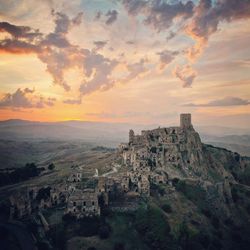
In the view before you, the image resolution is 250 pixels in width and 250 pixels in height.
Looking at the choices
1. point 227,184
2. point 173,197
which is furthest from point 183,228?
point 227,184

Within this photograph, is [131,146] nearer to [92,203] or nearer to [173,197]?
[173,197]

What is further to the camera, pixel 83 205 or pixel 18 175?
pixel 18 175

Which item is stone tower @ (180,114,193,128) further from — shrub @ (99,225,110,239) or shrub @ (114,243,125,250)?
shrub @ (114,243,125,250)

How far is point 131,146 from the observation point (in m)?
137

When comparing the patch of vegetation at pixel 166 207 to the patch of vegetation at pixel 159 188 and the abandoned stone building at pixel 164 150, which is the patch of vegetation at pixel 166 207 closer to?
the patch of vegetation at pixel 159 188

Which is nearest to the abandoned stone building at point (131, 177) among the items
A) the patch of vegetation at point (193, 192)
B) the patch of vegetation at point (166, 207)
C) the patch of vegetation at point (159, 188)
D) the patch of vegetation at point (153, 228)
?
the patch of vegetation at point (159, 188)

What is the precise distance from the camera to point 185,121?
14800 cm

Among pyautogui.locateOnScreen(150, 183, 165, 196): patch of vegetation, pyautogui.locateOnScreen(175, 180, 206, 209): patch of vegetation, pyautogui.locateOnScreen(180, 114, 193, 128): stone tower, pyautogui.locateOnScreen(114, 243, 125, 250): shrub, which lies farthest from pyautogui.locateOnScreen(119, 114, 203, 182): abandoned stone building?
pyautogui.locateOnScreen(114, 243, 125, 250): shrub

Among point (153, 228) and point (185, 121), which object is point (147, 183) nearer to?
point (153, 228)

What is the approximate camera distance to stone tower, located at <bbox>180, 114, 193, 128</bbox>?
14738cm

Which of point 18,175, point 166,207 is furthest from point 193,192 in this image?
point 18,175

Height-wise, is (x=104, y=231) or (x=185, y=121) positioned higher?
(x=185, y=121)

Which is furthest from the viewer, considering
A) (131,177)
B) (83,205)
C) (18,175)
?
(18,175)

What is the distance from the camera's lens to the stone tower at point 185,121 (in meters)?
147
